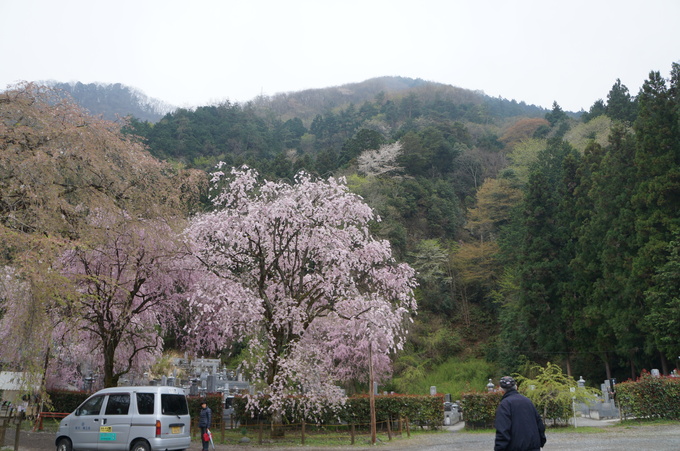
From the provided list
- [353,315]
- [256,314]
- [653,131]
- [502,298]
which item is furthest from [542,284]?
[256,314]

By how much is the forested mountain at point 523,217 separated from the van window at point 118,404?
8.23 meters

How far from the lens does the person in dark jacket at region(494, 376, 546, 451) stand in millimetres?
5555

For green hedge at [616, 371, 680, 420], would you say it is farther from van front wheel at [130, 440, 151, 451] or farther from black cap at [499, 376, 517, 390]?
van front wheel at [130, 440, 151, 451]

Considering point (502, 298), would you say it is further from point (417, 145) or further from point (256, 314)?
point (256, 314)

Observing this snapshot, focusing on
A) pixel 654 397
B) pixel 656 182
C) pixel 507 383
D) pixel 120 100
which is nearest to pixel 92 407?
pixel 507 383

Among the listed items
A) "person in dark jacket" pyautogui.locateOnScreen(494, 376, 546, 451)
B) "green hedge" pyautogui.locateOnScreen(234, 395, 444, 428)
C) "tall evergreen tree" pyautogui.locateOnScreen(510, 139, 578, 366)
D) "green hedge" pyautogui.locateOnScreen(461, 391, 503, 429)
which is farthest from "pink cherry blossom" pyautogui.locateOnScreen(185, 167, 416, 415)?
"tall evergreen tree" pyautogui.locateOnScreen(510, 139, 578, 366)

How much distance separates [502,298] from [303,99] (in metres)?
89.5

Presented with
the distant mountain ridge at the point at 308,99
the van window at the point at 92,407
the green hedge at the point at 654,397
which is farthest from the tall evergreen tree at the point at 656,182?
the distant mountain ridge at the point at 308,99

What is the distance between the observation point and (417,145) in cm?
5675

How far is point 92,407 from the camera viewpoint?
477 inches

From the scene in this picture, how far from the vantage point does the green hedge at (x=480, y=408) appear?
64.0ft

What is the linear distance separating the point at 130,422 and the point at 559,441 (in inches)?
470

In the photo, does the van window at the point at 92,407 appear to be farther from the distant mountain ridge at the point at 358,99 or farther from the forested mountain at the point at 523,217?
the distant mountain ridge at the point at 358,99

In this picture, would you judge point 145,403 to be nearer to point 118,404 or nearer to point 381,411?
point 118,404
